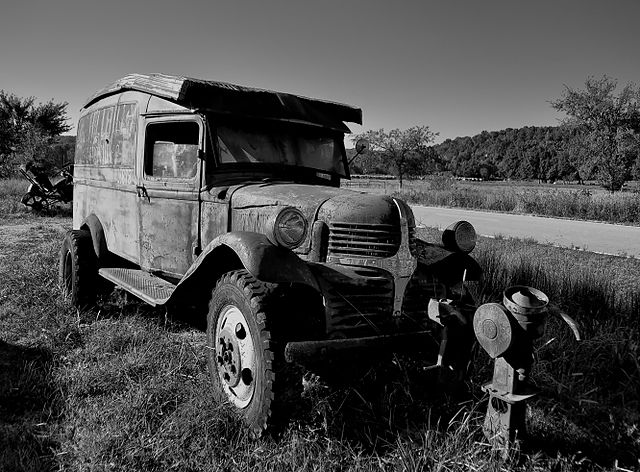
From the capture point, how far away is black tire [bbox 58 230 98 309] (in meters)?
5.32

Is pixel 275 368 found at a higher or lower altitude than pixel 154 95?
lower

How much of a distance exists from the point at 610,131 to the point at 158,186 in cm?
2379

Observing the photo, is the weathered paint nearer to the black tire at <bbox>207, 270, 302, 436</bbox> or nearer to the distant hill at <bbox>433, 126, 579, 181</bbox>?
the black tire at <bbox>207, 270, 302, 436</bbox>

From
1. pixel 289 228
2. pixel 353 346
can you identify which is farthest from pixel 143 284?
pixel 353 346

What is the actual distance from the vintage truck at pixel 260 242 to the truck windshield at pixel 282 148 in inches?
0.5

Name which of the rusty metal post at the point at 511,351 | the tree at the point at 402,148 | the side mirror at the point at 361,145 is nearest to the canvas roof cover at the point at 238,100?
the side mirror at the point at 361,145

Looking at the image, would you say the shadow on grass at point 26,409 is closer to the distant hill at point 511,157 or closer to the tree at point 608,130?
the tree at point 608,130

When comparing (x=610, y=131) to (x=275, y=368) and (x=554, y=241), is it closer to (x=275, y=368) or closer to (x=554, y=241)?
(x=554, y=241)

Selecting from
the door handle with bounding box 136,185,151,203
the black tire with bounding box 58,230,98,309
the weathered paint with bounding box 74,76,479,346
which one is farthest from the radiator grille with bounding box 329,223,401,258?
the black tire with bounding box 58,230,98,309

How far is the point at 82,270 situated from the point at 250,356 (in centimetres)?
310

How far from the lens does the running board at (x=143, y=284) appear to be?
160 inches

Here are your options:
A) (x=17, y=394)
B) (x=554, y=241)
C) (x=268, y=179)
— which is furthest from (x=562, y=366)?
(x=554, y=241)

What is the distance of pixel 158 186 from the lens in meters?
4.48

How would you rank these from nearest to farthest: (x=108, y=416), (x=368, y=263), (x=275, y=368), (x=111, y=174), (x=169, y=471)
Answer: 1. (x=169, y=471)
2. (x=275, y=368)
3. (x=108, y=416)
4. (x=368, y=263)
5. (x=111, y=174)
